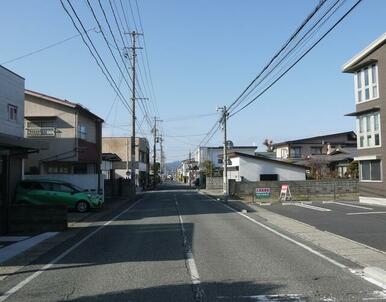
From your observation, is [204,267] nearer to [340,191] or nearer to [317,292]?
[317,292]

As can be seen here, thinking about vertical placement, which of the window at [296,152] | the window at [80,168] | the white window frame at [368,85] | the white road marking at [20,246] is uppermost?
the white window frame at [368,85]

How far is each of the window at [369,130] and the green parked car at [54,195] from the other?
56.5 feet

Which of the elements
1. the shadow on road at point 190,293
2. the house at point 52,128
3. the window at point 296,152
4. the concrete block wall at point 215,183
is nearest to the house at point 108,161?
the house at point 52,128

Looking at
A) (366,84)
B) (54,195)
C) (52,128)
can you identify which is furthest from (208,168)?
(54,195)

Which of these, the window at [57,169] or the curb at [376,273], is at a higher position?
the window at [57,169]

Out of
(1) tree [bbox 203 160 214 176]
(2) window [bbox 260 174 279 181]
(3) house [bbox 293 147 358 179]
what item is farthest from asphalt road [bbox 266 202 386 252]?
(1) tree [bbox 203 160 214 176]

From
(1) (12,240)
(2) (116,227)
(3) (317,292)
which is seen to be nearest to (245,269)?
(3) (317,292)

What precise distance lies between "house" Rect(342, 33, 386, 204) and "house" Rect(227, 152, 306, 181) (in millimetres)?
28738

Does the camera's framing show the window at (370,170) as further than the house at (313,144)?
No

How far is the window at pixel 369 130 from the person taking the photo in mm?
33406

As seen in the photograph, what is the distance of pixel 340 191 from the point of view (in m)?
49.2

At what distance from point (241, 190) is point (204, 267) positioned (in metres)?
42.5

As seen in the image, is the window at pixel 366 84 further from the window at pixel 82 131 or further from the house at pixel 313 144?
the house at pixel 313 144

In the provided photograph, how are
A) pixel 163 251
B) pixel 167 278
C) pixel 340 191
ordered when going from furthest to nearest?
pixel 340 191 < pixel 163 251 < pixel 167 278
